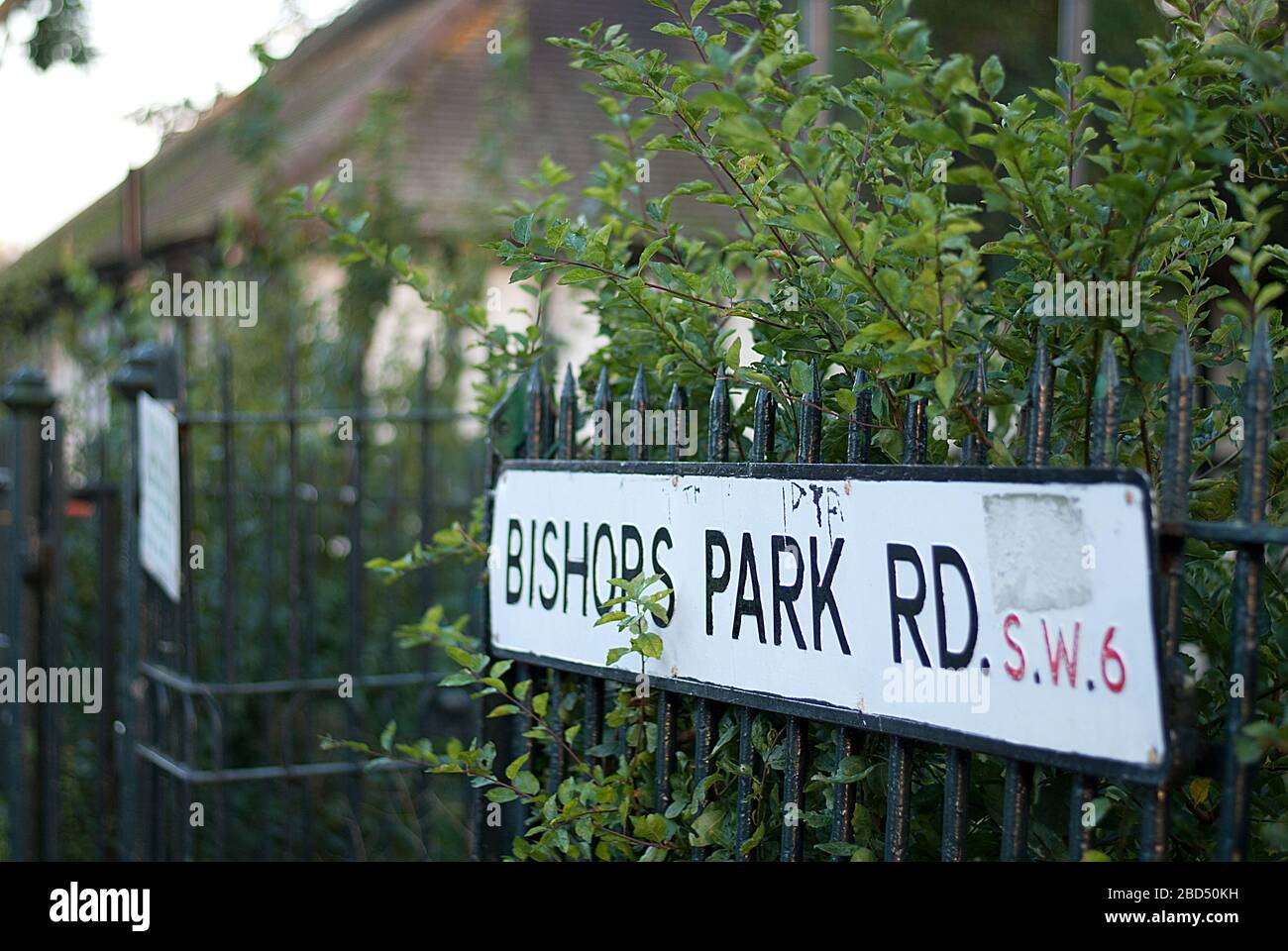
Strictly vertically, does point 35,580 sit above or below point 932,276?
below

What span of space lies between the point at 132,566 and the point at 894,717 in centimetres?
307

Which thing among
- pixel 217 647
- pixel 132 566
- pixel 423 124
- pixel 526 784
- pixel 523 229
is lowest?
pixel 217 647

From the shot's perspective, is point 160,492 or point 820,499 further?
point 160,492

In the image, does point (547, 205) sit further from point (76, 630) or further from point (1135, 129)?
point (76, 630)

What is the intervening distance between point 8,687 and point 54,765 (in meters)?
0.31

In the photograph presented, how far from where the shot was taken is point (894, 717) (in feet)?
5.18

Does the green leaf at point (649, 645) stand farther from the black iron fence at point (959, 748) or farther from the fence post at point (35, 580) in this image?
the fence post at point (35, 580)

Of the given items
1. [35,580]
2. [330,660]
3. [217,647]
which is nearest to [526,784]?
[35,580]

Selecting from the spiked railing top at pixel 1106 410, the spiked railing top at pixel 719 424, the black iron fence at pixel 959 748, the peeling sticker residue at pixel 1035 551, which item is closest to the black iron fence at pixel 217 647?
the black iron fence at pixel 959 748

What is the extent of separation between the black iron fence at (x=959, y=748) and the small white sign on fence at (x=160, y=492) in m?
1.64

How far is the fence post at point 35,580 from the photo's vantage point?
4227mm

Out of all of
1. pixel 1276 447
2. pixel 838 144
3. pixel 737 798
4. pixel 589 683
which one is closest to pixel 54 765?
pixel 589 683

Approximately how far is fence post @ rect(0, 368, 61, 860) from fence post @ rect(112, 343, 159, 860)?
276 mm

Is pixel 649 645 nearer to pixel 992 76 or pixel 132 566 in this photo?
pixel 992 76
